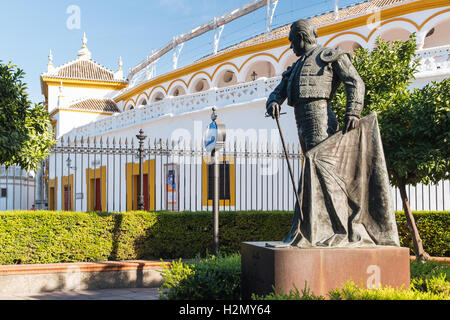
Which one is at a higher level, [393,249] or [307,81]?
[307,81]

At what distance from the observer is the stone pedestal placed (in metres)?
3.94

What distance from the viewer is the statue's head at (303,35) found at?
4688mm

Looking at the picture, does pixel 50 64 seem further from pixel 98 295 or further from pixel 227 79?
pixel 98 295

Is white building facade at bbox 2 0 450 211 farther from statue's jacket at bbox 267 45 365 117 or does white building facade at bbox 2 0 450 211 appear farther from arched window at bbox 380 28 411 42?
statue's jacket at bbox 267 45 365 117

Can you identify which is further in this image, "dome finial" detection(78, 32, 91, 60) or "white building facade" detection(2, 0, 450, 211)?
"dome finial" detection(78, 32, 91, 60)

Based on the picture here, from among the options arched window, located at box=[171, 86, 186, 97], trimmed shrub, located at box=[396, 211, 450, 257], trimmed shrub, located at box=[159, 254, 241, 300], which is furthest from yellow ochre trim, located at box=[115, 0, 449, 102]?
trimmed shrub, located at box=[159, 254, 241, 300]

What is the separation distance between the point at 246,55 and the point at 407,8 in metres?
6.88

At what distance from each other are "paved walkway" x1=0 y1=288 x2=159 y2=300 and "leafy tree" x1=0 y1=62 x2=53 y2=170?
186 cm

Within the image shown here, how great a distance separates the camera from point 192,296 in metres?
4.68

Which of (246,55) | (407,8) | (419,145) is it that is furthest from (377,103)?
(246,55)

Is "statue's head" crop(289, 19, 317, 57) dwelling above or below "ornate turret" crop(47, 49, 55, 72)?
below

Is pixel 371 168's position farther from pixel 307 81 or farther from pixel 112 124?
pixel 112 124

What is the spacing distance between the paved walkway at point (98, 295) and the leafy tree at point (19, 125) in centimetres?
186

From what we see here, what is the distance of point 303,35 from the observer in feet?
15.4
